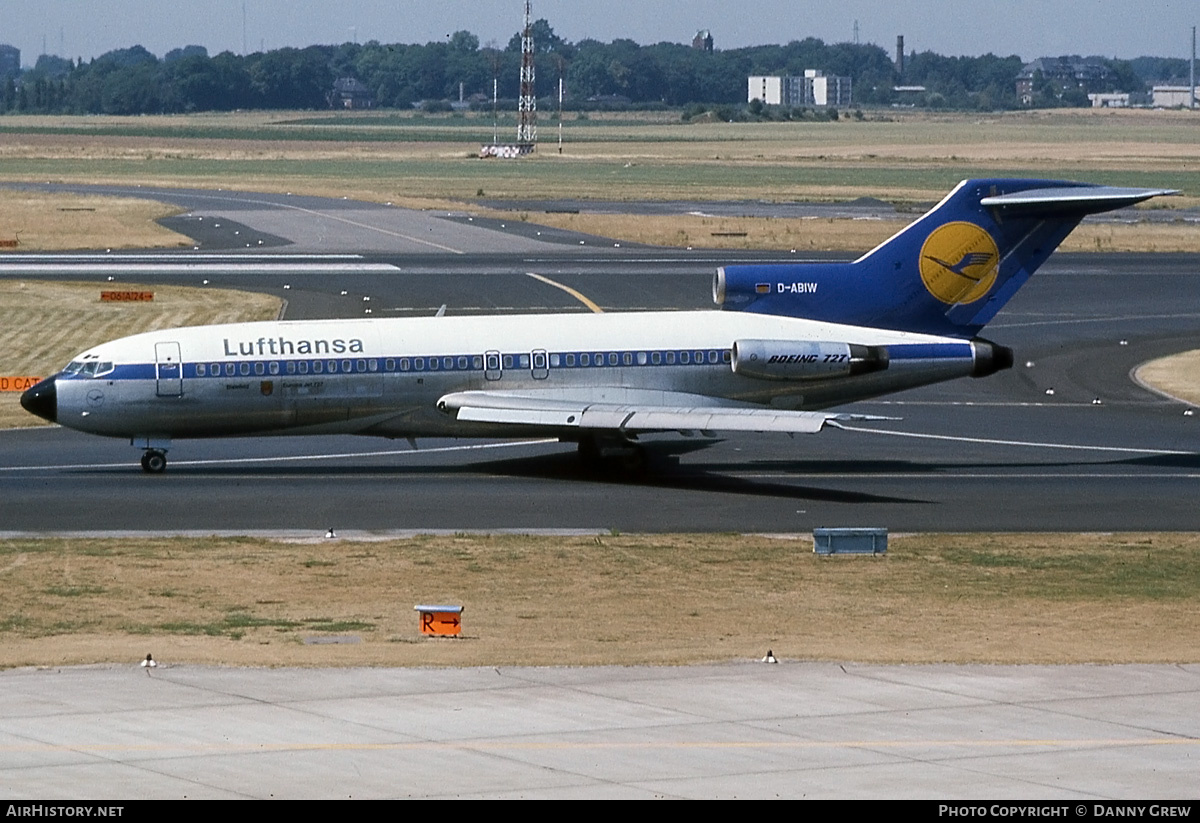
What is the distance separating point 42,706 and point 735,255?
7164 cm

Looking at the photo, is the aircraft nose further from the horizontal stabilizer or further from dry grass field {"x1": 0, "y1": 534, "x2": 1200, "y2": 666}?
the horizontal stabilizer

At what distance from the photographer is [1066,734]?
19.9 meters

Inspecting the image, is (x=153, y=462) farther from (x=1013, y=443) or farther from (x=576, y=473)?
(x=1013, y=443)

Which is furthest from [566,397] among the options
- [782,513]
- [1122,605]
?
[1122,605]

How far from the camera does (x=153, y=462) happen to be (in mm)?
40844

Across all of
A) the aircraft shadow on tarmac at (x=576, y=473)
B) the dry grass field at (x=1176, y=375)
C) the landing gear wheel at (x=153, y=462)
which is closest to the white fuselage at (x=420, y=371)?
the landing gear wheel at (x=153, y=462)

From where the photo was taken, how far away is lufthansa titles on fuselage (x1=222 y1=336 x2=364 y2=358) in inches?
1567

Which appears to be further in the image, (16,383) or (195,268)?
(195,268)

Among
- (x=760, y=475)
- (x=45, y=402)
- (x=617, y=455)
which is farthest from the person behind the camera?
(x=760, y=475)

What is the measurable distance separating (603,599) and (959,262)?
56.4 ft

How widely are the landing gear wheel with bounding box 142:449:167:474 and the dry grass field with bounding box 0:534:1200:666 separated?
7.13m

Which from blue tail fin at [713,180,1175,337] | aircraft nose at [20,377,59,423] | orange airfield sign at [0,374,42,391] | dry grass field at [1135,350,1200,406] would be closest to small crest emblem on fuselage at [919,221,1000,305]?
blue tail fin at [713,180,1175,337]

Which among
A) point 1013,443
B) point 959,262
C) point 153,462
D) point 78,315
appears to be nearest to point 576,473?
point 153,462

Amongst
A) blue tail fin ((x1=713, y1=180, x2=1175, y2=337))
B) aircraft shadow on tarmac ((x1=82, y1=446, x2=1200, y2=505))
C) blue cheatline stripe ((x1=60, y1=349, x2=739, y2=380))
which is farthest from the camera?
blue tail fin ((x1=713, y1=180, x2=1175, y2=337))
